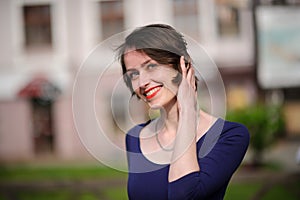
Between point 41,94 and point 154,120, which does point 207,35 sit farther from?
point 154,120

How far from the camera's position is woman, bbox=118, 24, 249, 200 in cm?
83

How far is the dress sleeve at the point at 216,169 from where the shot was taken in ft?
2.74

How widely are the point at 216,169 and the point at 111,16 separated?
29.4ft

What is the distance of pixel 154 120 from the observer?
1018mm

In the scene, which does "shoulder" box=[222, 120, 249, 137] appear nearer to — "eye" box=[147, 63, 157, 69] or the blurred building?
"eye" box=[147, 63, 157, 69]

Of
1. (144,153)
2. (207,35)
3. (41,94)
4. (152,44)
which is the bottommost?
(41,94)

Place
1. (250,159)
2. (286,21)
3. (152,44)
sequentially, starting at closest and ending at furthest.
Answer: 1. (152,44)
2. (250,159)
3. (286,21)

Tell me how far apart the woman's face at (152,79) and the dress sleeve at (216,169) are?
4.1 inches

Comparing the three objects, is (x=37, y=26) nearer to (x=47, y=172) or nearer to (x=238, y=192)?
(x=47, y=172)

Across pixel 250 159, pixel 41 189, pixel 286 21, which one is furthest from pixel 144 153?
pixel 286 21

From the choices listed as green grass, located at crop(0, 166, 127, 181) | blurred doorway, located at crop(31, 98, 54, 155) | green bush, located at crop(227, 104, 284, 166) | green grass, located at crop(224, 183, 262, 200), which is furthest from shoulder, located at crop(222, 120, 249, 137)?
blurred doorway, located at crop(31, 98, 54, 155)

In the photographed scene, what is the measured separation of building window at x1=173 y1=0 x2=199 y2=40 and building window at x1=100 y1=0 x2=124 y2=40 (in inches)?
35.2

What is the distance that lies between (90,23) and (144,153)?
8.76 m

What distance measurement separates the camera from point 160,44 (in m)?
0.86
